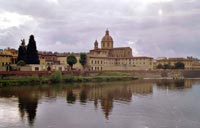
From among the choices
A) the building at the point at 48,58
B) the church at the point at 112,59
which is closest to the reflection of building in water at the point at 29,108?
the building at the point at 48,58

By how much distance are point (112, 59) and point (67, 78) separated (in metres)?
39.0

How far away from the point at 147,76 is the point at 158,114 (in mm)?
61684

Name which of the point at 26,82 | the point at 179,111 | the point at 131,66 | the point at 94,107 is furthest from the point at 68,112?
the point at 131,66

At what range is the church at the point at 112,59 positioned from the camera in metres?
90.1

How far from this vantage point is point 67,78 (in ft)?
194

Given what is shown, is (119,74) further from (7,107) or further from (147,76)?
(7,107)

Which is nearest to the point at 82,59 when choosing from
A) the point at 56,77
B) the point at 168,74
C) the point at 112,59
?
the point at 112,59

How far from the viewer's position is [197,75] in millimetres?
97438

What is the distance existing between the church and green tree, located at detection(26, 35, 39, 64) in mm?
28005

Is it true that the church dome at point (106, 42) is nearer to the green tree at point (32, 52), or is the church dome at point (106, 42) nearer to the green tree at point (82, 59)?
the green tree at point (82, 59)

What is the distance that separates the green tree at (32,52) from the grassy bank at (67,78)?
4.73 metres

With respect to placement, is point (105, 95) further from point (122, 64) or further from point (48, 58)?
A: point (122, 64)

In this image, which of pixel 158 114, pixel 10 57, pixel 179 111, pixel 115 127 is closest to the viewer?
pixel 115 127

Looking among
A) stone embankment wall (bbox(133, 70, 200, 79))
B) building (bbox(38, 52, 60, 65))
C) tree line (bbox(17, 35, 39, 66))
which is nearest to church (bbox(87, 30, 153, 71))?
stone embankment wall (bbox(133, 70, 200, 79))
